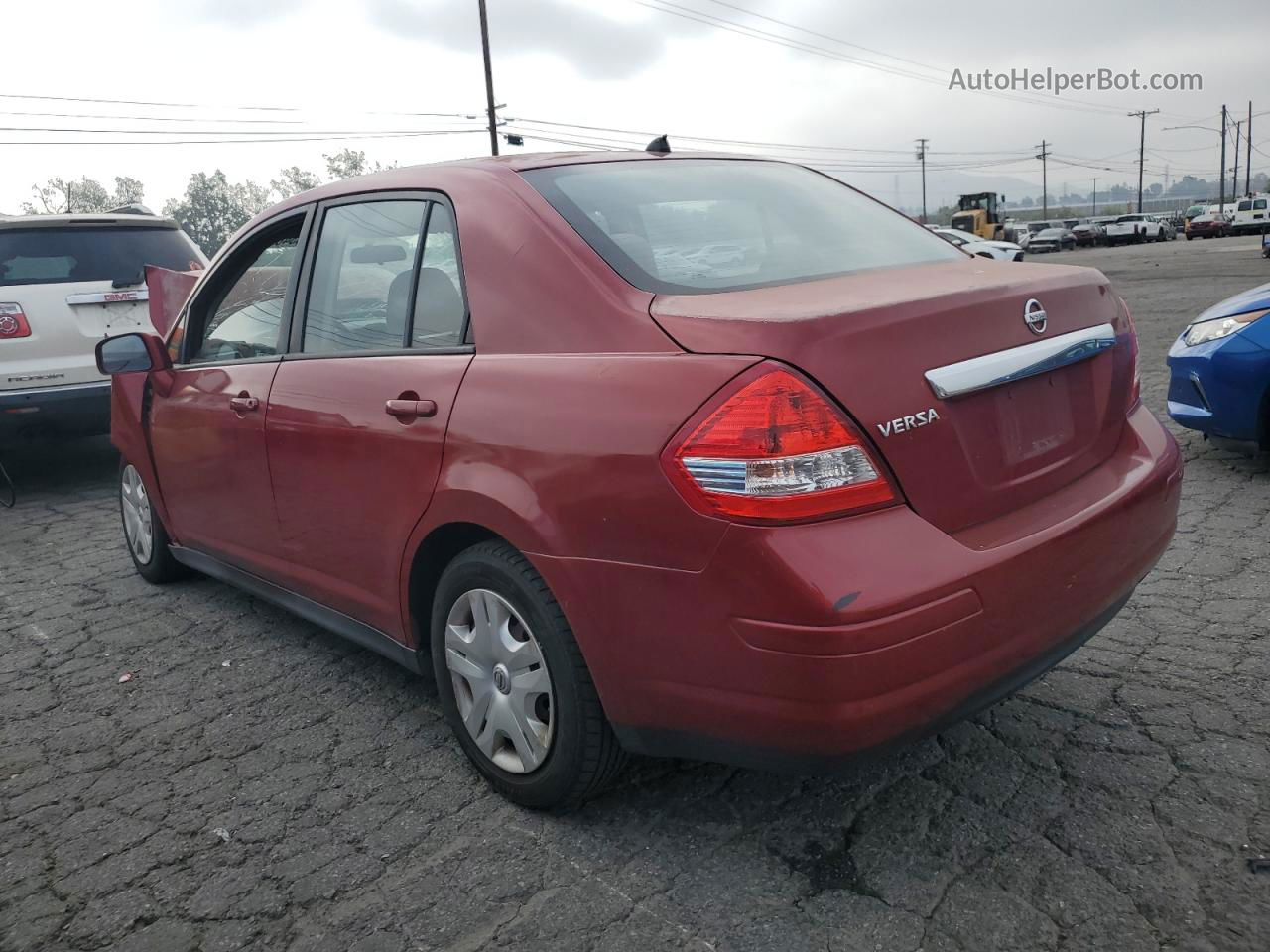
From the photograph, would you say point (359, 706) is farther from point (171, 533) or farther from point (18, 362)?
point (18, 362)

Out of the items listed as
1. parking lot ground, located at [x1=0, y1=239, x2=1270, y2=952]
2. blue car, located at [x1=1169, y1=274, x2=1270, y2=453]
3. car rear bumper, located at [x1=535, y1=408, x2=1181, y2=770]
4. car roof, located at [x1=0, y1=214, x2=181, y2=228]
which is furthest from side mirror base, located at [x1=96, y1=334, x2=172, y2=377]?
blue car, located at [x1=1169, y1=274, x2=1270, y2=453]

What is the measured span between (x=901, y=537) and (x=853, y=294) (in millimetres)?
583

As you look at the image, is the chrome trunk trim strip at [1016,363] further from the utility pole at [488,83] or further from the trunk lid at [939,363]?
the utility pole at [488,83]

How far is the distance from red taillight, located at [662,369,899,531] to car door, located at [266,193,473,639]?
33.8 inches

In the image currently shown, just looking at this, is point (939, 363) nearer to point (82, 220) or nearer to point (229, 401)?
point (229, 401)

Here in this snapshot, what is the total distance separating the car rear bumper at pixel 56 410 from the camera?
660 centimetres

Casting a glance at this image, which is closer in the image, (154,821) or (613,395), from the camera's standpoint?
(613,395)

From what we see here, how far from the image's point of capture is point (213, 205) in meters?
97.8

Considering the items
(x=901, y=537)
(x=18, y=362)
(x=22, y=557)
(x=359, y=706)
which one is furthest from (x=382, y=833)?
(x=18, y=362)

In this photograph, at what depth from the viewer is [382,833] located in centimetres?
259

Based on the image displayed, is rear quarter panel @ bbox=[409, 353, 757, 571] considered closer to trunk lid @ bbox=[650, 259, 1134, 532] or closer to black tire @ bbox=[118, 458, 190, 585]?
trunk lid @ bbox=[650, 259, 1134, 532]

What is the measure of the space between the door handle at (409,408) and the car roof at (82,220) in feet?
17.6

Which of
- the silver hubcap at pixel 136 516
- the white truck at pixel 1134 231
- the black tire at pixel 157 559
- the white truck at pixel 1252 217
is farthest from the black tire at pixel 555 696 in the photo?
the white truck at pixel 1134 231

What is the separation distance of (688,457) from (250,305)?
93.1 inches
